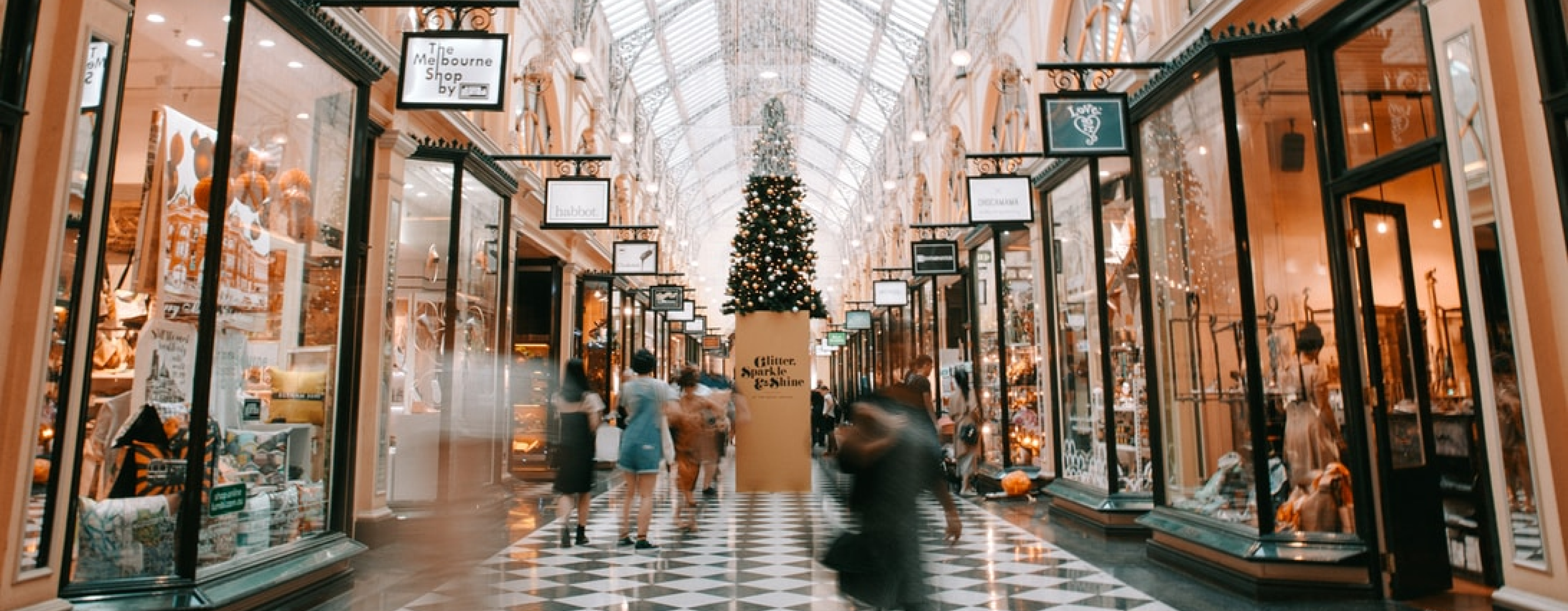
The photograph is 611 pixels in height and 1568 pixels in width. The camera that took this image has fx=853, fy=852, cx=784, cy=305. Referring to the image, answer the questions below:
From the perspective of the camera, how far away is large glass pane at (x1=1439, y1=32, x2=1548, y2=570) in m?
3.69

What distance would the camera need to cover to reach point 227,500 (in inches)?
181

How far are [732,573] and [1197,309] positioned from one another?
3.95 meters

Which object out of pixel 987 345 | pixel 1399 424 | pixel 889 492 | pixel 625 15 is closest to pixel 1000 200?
pixel 987 345

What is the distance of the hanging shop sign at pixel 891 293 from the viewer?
17469mm

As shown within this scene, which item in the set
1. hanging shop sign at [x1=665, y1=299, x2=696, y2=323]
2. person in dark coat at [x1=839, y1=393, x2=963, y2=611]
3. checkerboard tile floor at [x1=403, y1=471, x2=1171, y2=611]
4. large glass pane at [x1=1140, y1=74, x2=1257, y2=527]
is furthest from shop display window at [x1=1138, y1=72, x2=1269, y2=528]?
hanging shop sign at [x1=665, y1=299, x2=696, y2=323]

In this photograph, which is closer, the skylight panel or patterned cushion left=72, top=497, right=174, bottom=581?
patterned cushion left=72, top=497, right=174, bottom=581

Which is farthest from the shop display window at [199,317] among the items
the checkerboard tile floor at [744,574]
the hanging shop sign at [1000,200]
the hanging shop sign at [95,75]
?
the hanging shop sign at [1000,200]

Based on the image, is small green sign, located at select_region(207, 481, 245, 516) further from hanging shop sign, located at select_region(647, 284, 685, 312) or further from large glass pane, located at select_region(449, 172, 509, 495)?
hanging shop sign, located at select_region(647, 284, 685, 312)

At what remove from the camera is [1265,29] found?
5551 mm

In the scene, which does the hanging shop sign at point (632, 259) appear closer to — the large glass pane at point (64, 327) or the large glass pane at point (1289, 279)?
the large glass pane at point (1289, 279)

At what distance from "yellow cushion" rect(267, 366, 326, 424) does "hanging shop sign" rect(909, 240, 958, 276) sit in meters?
9.22

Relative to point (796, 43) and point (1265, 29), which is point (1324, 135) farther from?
point (796, 43)

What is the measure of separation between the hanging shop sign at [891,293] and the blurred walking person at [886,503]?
14053mm

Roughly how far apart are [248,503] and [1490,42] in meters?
6.59
